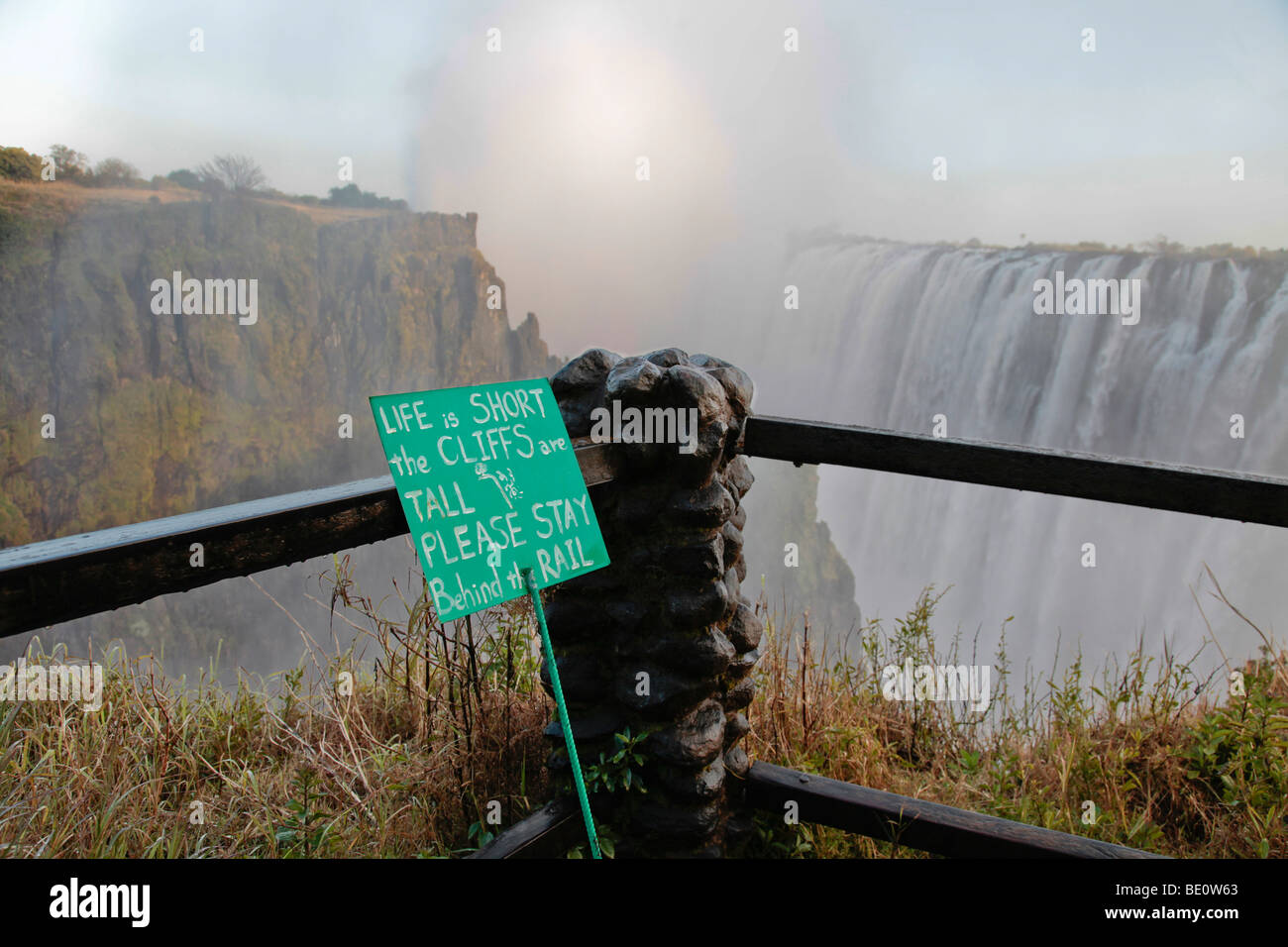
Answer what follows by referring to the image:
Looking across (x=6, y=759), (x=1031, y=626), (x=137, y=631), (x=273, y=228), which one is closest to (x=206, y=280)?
(x=273, y=228)

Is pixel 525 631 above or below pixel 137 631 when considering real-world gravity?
above

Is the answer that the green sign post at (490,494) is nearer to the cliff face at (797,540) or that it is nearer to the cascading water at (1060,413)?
the cascading water at (1060,413)

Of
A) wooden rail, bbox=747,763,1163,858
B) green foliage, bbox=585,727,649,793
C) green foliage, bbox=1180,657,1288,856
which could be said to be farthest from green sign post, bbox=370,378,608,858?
green foliage, bbox=1180,657,1288,856

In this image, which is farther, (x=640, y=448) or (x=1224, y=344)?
(x=1224, y=344)

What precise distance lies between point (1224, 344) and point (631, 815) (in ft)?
46.3

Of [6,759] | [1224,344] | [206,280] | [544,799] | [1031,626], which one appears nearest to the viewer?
[544,799]

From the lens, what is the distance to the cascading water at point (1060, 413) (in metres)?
13.1

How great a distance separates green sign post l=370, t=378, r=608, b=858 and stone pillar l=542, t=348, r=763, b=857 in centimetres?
28

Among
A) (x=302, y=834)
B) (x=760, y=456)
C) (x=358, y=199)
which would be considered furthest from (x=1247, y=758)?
(x=358, y=199)

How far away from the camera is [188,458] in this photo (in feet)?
86.2

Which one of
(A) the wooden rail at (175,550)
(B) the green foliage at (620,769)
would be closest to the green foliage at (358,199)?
(B) the green foliage at (620,769)
